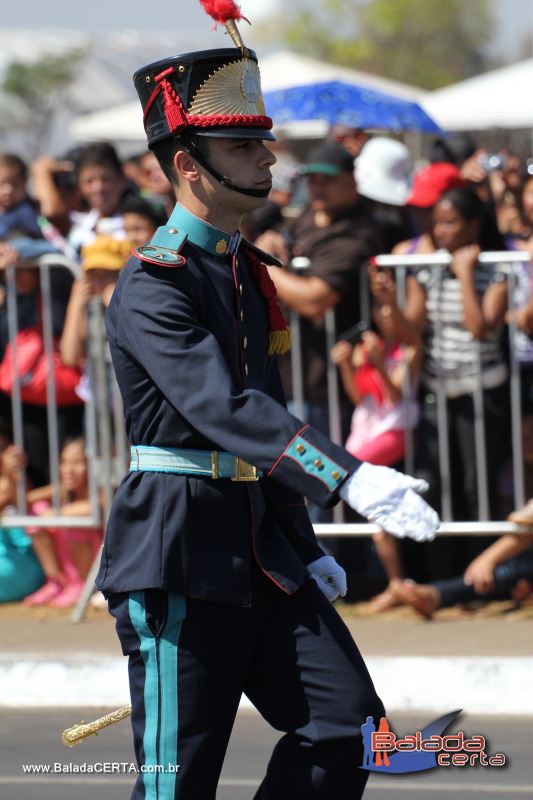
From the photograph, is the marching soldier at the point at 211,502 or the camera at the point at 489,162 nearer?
the marching soldier at the point at 211,502

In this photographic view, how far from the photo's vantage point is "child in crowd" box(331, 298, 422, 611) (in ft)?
23.1

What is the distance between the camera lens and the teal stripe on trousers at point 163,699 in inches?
134

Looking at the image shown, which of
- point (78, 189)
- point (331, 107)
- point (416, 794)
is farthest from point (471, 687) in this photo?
point (331, 107)

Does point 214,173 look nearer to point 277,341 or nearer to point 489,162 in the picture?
point 277,341

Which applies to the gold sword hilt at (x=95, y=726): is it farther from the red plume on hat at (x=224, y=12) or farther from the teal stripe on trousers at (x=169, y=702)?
the red plume on hat at (x=224, y=12)

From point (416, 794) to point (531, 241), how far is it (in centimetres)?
283

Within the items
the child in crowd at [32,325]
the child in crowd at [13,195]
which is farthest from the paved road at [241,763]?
the child in crowd at [13,195]

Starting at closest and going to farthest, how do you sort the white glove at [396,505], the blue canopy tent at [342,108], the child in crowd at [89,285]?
the white glove at [396,505] < the child in crowd at [89,285] < the blue canopy tent at [342,108]

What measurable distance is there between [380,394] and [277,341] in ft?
10.7

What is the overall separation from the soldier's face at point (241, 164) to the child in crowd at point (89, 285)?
327 centimetres

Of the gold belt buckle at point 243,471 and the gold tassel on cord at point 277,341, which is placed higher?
the gold tassel on cord at point 277,341

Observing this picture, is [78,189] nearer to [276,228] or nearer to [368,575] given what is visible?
[276,228]

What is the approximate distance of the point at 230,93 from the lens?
3615 millimetres

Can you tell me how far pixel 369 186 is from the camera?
27.2 ft
